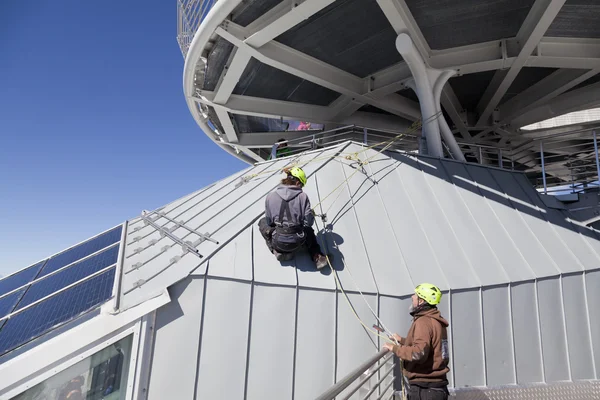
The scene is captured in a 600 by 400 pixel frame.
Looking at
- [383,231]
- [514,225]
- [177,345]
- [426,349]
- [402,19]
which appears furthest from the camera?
[402,19]

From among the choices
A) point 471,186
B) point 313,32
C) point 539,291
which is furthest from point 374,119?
point 539,291

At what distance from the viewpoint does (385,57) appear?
11461 mm

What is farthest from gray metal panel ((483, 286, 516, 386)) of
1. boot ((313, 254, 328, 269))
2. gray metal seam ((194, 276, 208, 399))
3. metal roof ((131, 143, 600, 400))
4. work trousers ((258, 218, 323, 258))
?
gray metal seam ((194, 276, 208, 399))

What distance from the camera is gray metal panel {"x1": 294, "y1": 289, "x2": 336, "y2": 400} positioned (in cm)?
473

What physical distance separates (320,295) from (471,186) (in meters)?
5.43

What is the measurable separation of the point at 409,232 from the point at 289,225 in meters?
2.57

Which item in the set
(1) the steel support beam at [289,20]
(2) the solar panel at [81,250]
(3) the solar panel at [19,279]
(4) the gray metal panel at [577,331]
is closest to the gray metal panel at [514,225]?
(4) the gray metal panel at [577,331]

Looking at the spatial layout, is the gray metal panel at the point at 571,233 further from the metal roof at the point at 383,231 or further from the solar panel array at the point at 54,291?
the solar panel array at the point at 54,291

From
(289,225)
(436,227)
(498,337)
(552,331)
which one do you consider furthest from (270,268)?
(552,331)

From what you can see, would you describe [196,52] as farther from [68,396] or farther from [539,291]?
[539,291]

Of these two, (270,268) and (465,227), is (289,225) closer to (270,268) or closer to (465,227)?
(270,268)

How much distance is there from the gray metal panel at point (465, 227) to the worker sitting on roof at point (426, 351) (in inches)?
94.1

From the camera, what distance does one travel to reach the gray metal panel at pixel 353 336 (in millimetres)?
4930

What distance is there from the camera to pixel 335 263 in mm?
5637
